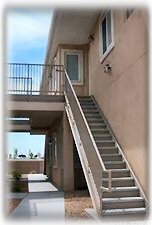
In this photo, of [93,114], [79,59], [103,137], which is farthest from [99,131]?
[79,59]

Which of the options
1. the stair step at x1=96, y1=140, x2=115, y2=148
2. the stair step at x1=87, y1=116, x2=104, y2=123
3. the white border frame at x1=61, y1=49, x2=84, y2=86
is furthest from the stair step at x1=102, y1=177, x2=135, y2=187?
the white border frame at x1=61, y1=49, x2=84, y2=86

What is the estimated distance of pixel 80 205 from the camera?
25.3 feet

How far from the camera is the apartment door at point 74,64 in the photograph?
13703 mm

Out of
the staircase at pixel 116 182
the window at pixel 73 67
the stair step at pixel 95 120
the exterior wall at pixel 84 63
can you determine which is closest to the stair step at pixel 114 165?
the staircase at pixel 116 182

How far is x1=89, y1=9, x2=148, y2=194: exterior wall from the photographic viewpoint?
6.88 m

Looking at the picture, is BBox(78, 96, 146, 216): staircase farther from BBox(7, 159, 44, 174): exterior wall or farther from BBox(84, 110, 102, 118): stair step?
BBox(7, 159, 44, 174): exterior wall

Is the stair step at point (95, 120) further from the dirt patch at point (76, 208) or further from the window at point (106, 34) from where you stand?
the dirt patch at point (76, 208)

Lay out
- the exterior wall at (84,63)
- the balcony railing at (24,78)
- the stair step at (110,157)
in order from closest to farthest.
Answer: the stair step at (110,157) < the balcony railing at (24,78) < the exterior wall at (84,63)

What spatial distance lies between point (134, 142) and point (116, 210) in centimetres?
170

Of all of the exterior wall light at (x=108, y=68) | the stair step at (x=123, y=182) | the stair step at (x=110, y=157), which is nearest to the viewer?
the stair step at (x=123, y=182)

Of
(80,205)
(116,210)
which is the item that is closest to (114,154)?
(80,205)

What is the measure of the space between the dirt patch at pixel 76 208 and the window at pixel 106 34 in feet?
14.9

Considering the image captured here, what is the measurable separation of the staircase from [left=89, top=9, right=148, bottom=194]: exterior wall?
242mm

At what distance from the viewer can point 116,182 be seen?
23.8ft
